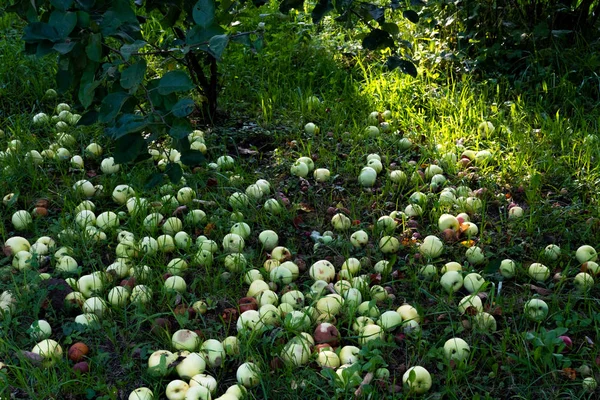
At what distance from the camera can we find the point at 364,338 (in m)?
2.47

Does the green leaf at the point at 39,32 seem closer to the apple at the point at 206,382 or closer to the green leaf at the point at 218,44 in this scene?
the green leaf at the point at 218,44

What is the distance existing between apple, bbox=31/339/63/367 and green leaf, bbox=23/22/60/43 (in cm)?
102

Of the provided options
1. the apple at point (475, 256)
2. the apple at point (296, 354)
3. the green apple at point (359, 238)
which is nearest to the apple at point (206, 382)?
the apple at point (296, 354)

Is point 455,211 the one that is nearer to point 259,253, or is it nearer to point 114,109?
point 259,253

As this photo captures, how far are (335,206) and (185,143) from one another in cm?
100

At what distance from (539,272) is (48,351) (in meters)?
1.89

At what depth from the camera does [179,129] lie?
94.8 inches

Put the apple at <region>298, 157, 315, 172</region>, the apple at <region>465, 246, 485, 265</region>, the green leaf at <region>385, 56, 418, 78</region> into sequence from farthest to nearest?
the apple at <region>298, 157, 315, 172</region> < the green leaf at <region>385, 56, 418, 78</region> < the apple at <region>465, 246, 485, 265</region>

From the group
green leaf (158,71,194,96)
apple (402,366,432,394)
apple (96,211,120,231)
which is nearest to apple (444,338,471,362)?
apple (402,366,432,394)

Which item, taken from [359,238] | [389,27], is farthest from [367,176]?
[389,27]

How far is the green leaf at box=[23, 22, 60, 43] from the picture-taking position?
229 cm

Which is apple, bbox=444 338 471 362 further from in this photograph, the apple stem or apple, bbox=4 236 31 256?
apple, bbox=4 236 31 256

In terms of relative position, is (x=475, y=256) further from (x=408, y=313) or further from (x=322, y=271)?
(x=322, y=271)

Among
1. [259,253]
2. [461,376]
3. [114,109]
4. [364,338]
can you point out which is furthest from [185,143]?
[461,376]
